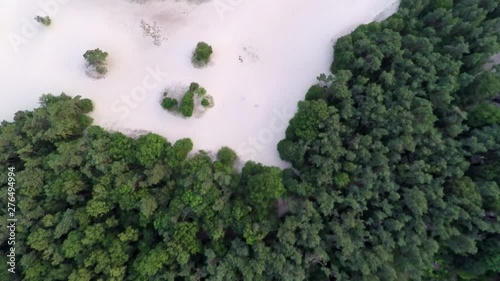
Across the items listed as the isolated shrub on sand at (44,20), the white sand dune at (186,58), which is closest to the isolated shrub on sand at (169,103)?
the white sand dune at (186,58)

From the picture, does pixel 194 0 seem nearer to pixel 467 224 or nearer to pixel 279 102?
pixel 279 102

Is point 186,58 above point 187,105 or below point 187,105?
above

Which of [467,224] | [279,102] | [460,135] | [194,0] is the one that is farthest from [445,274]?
[194,0]
